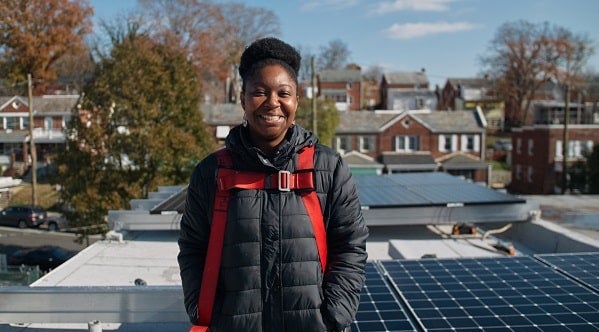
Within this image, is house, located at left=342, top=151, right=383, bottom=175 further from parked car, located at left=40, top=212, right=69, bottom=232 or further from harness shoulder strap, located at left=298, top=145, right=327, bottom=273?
harness shoulder strap, located at left=298, top=145, right=327, bottom=273

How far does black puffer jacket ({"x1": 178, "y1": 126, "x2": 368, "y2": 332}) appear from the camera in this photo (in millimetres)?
2459

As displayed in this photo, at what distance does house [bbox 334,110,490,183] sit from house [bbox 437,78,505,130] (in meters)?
15.9

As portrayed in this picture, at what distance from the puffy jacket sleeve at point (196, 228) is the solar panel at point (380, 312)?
1640mm

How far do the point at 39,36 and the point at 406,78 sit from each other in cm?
4541

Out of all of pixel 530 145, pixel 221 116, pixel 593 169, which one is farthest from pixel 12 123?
pixel 593 169

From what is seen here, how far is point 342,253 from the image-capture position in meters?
2.61

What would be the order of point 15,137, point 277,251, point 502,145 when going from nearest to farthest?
point 277,251 → point 15,137 → point 502,145

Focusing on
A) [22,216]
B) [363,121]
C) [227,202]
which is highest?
[363,121]

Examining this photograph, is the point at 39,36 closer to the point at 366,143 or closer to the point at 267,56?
the point at 366,143

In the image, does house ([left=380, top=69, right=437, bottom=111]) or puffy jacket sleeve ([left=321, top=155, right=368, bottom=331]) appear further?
house ([left=380, top=69, right=437, bottom=111])

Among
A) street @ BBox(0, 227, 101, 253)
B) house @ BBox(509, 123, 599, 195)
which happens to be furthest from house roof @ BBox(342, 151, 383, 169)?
street @ BBox(0, 227, 101, 253)

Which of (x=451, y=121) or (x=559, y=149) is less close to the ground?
(x=451, y=121)

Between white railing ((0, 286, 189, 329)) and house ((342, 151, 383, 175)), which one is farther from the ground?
white railing ((0, 286, 189, 329))

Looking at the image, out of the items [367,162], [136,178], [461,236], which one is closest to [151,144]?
[136,178]
